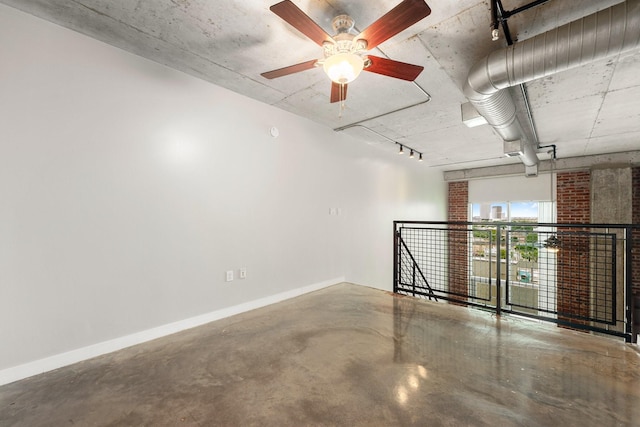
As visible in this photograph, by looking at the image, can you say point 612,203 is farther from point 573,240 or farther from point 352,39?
point 352,39

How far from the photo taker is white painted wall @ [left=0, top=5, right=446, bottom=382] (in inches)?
79.6

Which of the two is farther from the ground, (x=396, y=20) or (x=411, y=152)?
(x=411, y=152)

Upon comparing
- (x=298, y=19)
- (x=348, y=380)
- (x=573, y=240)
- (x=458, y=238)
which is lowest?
(x=348, y=380)

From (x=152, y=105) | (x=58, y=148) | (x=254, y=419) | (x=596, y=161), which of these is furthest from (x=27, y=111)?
(x=596, y=161)

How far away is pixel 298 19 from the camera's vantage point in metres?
1.60

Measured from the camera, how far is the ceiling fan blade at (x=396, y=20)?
1.42 metres

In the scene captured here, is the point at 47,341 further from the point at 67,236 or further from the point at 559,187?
the point at 559,187

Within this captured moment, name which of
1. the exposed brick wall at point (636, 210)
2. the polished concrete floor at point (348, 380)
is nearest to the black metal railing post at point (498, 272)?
the polished concrete floor at point (348, 380)

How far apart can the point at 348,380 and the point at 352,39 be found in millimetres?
2337

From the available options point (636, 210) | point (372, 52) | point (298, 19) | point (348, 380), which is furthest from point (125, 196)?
point (636, 210)

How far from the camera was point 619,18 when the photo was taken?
1608 mm

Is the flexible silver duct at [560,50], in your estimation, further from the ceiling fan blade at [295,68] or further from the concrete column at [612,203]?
the concrete column at [612,203]

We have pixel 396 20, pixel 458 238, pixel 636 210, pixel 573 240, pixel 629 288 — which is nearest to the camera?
pixel 396 20

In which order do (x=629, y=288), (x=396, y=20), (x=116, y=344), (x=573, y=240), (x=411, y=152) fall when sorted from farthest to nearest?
(x=573, y=240), (x=411, y=152), (x=629, y=288), (x=116, y=344), (x=396, y=20)
